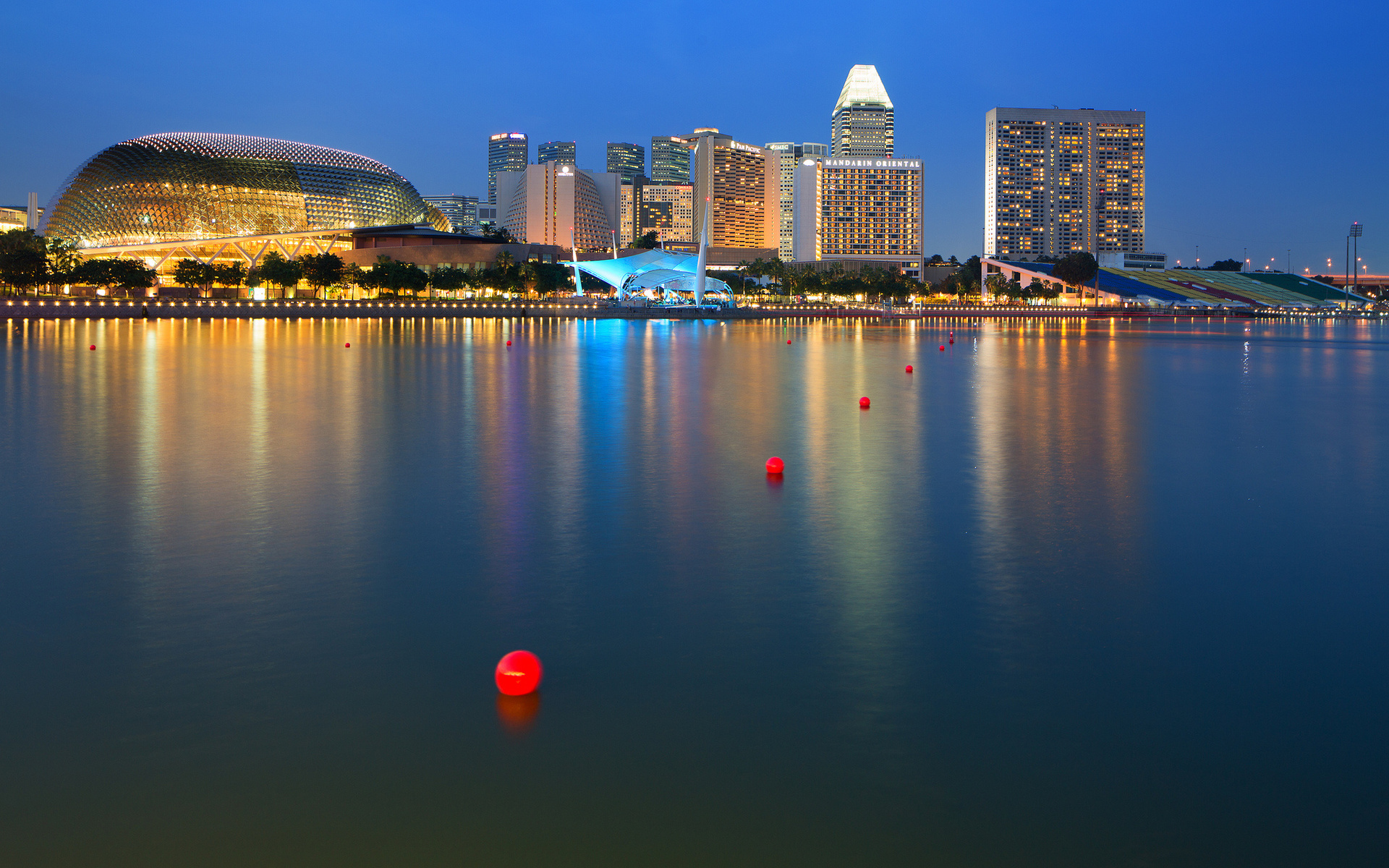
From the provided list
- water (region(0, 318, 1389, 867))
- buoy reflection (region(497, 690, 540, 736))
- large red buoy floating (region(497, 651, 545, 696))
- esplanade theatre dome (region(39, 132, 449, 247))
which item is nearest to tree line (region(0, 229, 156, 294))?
esplanade theatre dome (region(39, 132, 449, 247))

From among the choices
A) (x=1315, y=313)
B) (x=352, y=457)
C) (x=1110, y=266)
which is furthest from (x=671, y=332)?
(x=1110, y=266)

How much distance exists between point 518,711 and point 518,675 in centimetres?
26

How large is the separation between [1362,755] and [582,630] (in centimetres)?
380

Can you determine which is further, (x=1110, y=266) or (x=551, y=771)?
(x=1110, y=266)

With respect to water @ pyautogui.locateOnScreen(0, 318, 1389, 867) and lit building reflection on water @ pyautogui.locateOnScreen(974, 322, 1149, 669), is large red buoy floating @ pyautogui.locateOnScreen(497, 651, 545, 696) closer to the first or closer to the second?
water @ pyautogui.locateOnScreen(0, 318, 1389, 867)

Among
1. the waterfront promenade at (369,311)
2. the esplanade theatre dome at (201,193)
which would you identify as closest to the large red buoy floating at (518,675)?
the waterfront promenade at (369,311)

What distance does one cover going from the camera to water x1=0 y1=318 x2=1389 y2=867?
13.1ft

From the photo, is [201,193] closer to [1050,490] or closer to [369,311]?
[369,311]

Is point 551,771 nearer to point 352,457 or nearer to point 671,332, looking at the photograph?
point 352,457

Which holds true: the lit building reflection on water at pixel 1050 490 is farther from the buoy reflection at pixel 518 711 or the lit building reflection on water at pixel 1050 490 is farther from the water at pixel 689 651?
the buoy reflection at pixel 518 711

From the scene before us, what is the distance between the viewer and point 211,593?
6883mm

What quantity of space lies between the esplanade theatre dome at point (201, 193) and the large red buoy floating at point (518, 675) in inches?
4983

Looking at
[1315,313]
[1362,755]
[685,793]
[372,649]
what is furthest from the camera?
[1315,313]

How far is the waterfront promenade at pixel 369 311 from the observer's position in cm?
6644
